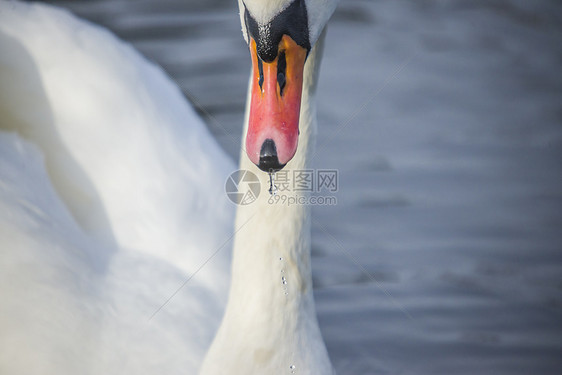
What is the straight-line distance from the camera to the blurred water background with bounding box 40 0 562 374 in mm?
3953

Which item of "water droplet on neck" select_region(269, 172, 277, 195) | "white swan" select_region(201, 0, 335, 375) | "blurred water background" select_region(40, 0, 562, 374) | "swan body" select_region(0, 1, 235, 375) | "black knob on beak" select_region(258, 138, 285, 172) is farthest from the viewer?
"blurred water background" select_region(40, 0, 562, 374)

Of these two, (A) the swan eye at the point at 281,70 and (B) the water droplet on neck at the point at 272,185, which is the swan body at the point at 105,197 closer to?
(B) the water droplet on neck at the point at 272,185

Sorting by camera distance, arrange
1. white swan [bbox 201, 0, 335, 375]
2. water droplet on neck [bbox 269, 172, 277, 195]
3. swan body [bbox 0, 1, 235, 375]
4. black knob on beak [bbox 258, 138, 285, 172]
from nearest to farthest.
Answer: black knob on beak [bbox 258, 138, 285, 172] < water droplet on neck [bbox 269, 172, 277, 195] < white swan [bbox 201, 0, 335, 375] < swan body [bbox 0, 1, 235, 375]

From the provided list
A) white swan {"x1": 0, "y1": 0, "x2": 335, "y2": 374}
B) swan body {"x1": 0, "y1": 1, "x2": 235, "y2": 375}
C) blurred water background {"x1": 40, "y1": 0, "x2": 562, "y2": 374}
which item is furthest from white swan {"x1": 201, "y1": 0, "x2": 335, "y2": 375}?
blurred water background {"x1": 40, "y1": 0, "x2": 562, "y2": 374}

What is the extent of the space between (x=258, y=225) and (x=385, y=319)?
1.47 m

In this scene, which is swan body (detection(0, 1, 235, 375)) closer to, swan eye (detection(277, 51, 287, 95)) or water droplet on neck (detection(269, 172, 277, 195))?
water droplet on neck (detection(269, 172, 277, 195))

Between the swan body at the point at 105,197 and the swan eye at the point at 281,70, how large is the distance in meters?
1.09

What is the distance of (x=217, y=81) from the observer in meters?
6.29

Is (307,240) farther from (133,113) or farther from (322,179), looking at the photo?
(322,179)

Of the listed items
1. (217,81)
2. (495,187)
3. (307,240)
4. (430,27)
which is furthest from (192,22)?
(307,240)

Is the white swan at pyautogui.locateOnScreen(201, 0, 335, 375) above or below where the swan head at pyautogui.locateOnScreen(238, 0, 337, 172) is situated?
below

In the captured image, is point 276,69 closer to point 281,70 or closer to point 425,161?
point 281,70

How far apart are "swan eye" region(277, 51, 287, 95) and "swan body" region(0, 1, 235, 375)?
1.09 m

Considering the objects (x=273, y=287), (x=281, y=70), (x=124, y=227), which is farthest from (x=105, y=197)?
(x=281, y=70)
